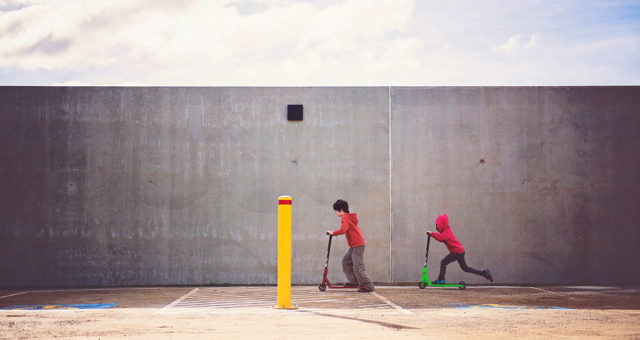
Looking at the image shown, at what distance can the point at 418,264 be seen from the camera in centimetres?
1331

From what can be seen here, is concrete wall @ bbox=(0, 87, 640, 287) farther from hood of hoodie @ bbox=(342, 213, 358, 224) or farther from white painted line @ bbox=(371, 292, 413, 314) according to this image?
white painted line @ bbox=(371, 292, 413, 314)

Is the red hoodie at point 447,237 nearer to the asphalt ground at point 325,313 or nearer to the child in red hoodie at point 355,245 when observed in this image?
the asphalt ground at point 325,313

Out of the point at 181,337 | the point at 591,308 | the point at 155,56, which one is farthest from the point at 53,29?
the point at 591,308

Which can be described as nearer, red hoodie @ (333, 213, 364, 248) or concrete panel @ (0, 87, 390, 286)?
red hoodie @ (333, 213, 364, 248)

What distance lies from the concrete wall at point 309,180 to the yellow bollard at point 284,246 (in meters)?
4.40

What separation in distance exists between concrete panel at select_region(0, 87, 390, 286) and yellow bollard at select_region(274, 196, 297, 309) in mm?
4418

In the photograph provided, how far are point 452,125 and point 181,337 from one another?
8881 mm

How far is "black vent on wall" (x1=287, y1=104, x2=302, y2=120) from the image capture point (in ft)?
44.2

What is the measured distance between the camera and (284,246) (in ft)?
28.1

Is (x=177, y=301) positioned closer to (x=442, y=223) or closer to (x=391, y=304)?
(x=391, y=304)

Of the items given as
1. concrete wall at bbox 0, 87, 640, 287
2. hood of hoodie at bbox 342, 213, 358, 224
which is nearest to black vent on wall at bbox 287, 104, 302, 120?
concrete wall at bbox 0, 87, 640, 287

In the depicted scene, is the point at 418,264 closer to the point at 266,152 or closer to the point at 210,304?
the point at 266,152

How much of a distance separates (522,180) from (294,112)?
503 cm

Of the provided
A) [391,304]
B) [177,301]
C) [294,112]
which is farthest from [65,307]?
[294,112]
